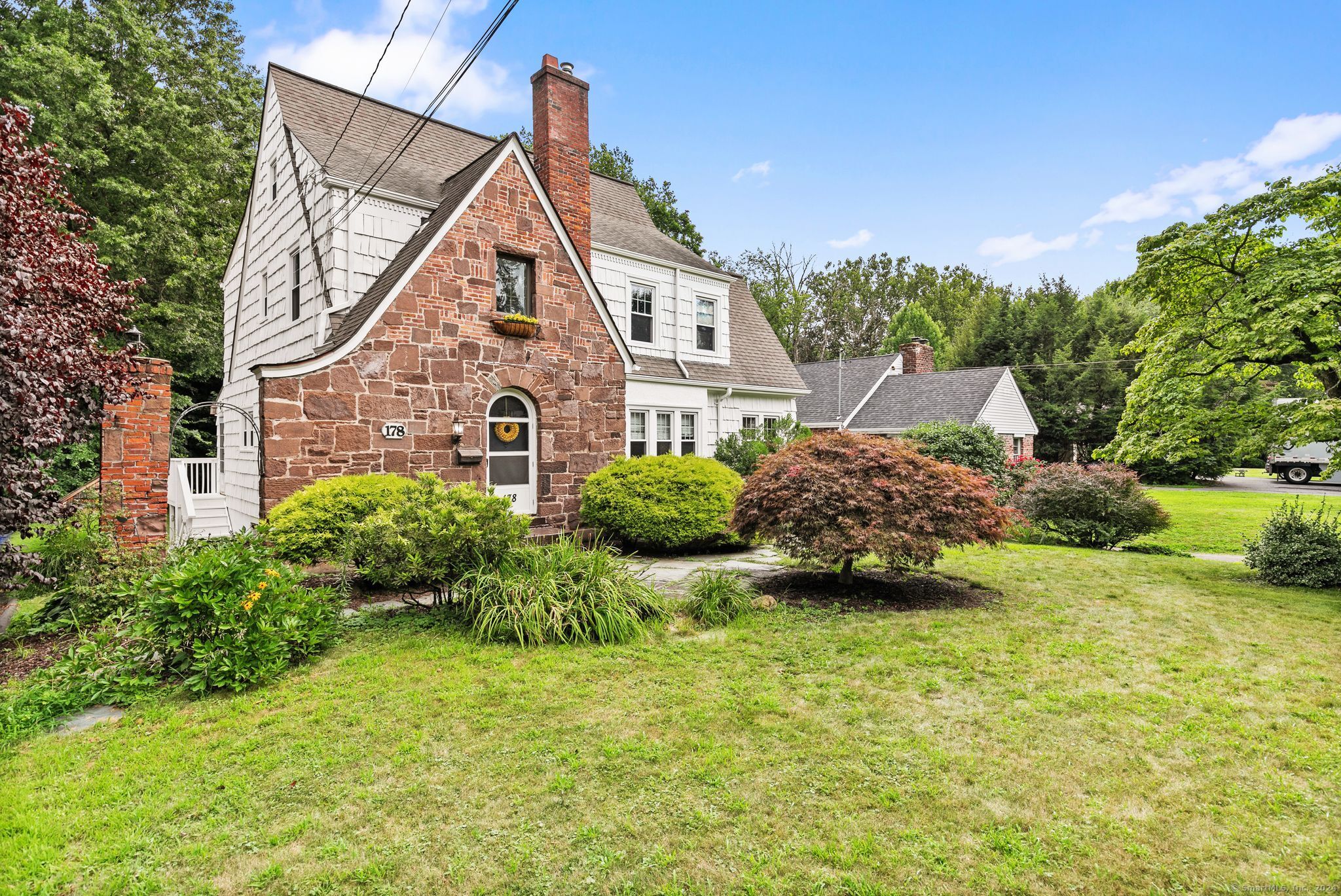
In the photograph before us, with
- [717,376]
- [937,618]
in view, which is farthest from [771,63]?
[937,618]

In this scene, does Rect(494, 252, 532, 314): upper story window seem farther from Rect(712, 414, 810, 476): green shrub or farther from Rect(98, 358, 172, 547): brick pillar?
Rect(712, 414, 810, 476): green shrub

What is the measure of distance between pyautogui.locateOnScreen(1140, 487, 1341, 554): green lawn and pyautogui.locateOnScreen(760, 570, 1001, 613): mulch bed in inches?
228

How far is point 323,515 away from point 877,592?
22.8 feet

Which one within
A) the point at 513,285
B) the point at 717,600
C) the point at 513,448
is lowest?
the point at 717,600

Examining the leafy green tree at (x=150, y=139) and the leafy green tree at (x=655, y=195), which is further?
the leafy green tree at (x=655, y=195)

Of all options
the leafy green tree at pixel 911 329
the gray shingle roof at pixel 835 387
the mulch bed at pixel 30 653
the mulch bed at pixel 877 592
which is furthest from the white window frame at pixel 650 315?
the leafy green tree at pixel 911 329

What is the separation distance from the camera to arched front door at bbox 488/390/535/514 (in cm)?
1059

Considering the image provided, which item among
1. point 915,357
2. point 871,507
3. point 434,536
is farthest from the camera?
point 915,357

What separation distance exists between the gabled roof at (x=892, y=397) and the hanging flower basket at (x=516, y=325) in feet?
54.2

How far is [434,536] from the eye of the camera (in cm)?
618

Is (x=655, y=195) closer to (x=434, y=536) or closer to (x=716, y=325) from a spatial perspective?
(x=716, y=325)

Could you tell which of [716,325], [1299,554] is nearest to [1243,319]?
[1299,554]

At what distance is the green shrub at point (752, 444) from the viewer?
15.0 metres

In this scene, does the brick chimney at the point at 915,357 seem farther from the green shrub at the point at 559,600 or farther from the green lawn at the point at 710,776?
the green shrub at the point at 559,600
